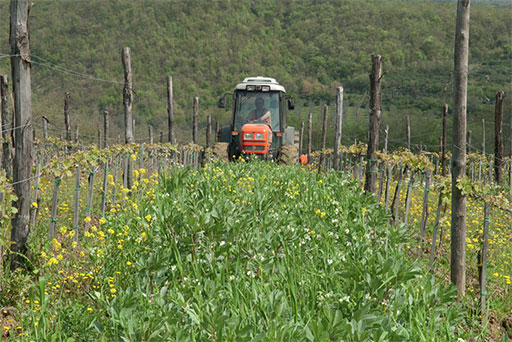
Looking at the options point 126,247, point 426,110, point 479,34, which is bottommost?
point 126,247

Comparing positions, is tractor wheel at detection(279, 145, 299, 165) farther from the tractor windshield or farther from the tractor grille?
the tractor windshield

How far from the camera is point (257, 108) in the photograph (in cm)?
1484

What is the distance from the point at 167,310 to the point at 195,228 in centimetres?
136

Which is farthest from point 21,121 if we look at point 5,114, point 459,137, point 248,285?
point 5,114

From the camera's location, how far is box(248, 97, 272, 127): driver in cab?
581 inches

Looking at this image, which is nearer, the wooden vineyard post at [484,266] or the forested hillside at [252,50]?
the wooden vineyard post at [484,266]

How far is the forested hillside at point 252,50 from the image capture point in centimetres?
6669

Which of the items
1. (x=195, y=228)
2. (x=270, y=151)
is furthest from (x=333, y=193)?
(x=270, y=151)

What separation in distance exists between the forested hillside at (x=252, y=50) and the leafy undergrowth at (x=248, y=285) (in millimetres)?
49828

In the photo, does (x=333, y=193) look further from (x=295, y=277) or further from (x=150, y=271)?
(x=150, y=271)

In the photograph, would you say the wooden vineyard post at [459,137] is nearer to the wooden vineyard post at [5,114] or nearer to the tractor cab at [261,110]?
the wooden vineyard post at [5,114]

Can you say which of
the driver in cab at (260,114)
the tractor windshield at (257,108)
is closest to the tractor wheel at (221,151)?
the tractor windshield at (257,108)

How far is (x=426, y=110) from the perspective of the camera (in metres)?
58.6

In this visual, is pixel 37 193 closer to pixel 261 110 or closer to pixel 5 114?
pixel 5 114
